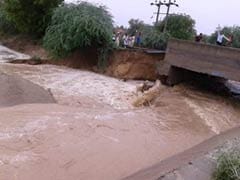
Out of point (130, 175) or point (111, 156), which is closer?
point (130, 175)

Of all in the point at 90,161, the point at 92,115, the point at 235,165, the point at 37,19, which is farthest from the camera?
the point at 37,19

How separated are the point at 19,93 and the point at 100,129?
3.80 metres

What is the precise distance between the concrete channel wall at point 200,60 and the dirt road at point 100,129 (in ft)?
3.67

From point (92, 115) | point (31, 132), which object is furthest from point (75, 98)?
point (31, 132)

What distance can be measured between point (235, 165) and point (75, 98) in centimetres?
934

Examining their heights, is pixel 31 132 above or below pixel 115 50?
below

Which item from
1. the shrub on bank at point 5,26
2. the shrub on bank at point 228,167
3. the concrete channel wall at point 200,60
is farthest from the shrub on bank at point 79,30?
the shrub on bank at point 228,167

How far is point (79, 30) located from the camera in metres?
19.8

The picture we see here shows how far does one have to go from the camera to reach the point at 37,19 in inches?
1018

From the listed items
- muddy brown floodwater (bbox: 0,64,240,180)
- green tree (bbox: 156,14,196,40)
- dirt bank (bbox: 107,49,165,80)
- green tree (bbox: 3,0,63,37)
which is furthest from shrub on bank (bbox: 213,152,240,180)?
green tree (bbox: 156,14,196,40)

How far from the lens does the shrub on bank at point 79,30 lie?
65.3 ft

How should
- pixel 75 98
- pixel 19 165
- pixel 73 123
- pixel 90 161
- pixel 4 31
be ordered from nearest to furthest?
pixel 19 165 < pixel 90 161 < pixel 73 123 < pixel 75 98 < pixel 4 31

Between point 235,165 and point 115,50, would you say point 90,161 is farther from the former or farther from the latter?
point 115,50

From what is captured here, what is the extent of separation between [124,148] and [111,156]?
2.38 ft
